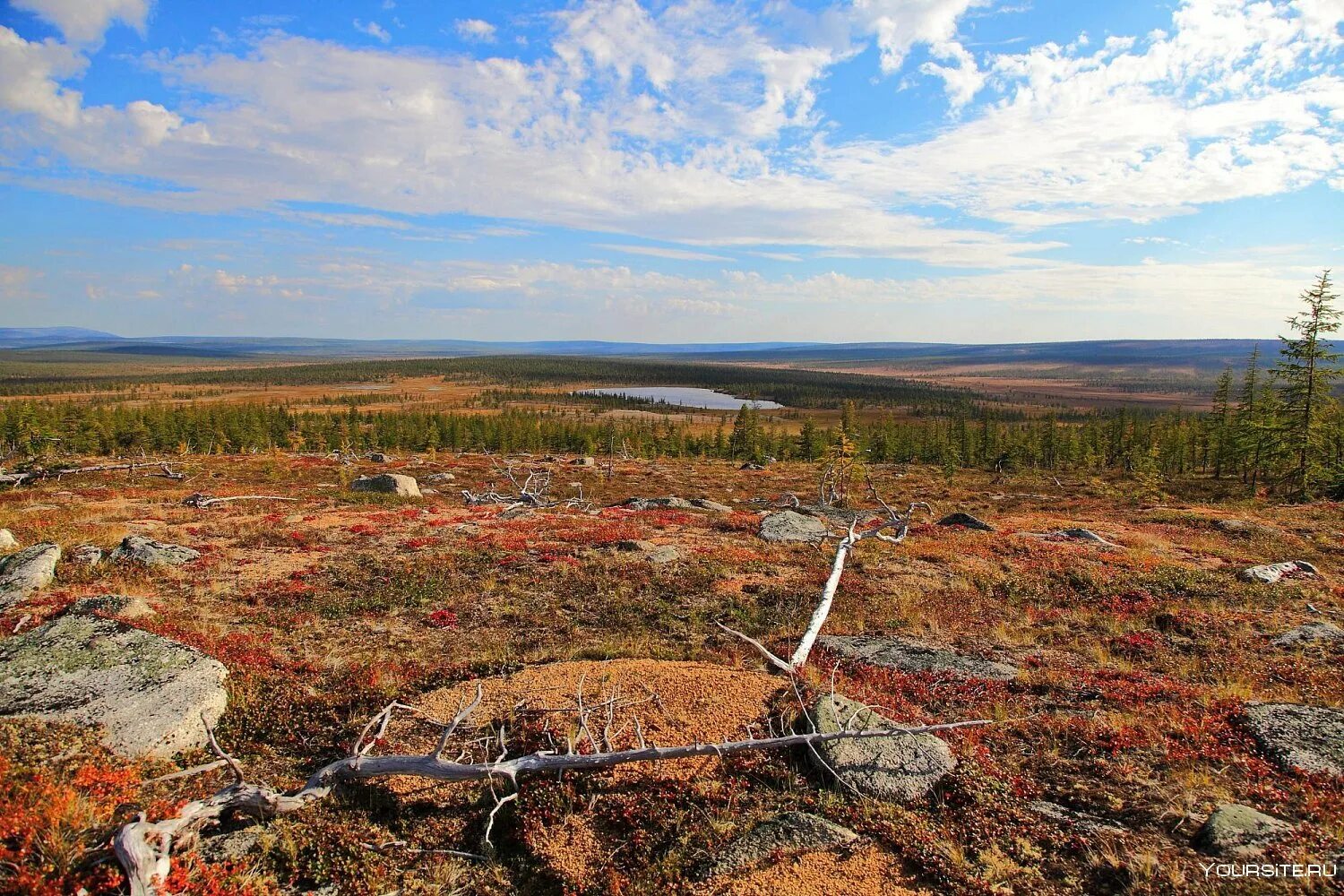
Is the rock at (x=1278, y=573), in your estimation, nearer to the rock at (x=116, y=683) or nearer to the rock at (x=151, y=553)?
the rock at (x=116, y=683)

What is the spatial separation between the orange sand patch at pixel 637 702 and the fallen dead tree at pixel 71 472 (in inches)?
1599

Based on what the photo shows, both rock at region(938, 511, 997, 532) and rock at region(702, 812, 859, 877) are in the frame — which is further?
rock at region(938, 511, 997, 532)

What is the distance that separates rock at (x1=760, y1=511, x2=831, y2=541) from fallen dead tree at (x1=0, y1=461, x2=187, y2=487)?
124 feet

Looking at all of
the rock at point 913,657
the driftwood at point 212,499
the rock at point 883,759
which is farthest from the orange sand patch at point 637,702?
the driftwood at point 212,499

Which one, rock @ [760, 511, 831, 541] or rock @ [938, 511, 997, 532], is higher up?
rock @ [760, 511, 831, 541]

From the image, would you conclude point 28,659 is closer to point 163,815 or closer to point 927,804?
point 163,815

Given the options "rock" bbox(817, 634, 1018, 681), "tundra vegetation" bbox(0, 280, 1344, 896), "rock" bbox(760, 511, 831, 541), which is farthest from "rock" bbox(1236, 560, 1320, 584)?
"rock" bbox(760, 511, 831, 541)

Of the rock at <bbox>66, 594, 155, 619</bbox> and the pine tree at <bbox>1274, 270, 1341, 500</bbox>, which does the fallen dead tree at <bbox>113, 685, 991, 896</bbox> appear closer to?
the rock at <bbox>66, 594, 155, 619</bbox>

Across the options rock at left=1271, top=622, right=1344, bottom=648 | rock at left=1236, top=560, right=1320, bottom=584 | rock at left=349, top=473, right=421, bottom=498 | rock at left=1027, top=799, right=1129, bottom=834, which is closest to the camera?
rock at left=1027, top=799, right=1129, bottom=834

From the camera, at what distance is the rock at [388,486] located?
123 ft

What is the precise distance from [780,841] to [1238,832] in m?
4.52

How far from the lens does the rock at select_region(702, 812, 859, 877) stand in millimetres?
6340

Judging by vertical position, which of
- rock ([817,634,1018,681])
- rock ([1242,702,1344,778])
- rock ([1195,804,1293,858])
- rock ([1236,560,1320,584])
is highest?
rock ([1195,804,1293,858])

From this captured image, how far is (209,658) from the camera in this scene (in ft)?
32.8
